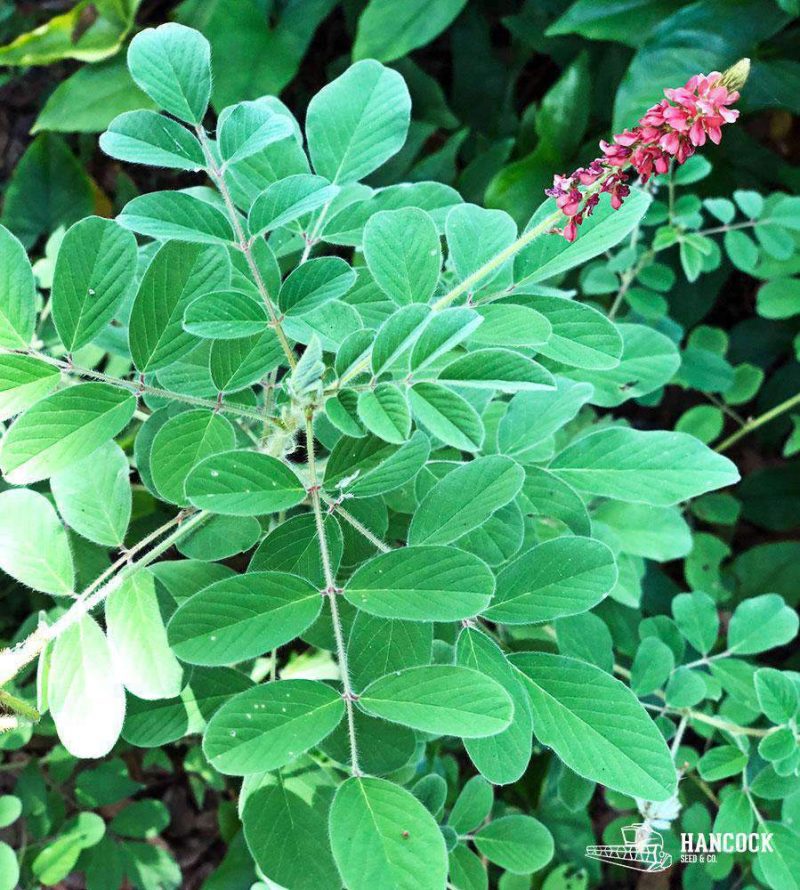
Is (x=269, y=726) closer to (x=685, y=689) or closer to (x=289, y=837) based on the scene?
(x=289, y=837)

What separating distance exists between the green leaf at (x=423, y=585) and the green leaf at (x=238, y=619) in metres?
0.05

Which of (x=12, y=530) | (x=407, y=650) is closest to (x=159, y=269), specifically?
(x=12, y=530)

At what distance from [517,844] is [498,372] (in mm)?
680

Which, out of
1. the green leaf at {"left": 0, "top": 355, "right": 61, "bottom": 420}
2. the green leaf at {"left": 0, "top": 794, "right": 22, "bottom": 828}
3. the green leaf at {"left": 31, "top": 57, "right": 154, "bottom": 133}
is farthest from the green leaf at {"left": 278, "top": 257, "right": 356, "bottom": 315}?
the green leaf at {"left": 31, "top": 57, "right": 154, "bottom": 133}

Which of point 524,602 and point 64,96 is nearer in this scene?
point 524,602

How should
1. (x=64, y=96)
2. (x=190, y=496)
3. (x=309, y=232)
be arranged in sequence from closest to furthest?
(x=190, y=496) → (x=309, y=232) → (x=64, y=96)

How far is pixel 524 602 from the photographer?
0.77m

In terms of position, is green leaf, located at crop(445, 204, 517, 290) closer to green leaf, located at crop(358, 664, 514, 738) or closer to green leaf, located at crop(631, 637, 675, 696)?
green leaf, located at crop(358, 664, 514, 738)

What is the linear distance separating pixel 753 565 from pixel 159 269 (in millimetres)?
1285

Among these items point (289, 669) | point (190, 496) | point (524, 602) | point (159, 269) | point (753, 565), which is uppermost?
point (159, 269)

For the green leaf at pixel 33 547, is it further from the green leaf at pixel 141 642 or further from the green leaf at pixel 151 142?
the green leaf at pixel 151 142

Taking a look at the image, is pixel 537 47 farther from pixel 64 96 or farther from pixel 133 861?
pixel 133 861

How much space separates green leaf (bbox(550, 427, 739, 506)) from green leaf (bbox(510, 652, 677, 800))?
0.73 ft

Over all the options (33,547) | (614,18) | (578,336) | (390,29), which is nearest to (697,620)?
(578,336)
